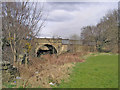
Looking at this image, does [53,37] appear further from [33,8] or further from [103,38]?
[103,38]

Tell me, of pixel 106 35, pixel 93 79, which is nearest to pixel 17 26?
pixel 93 79

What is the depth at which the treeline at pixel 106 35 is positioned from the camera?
26438 millimetres

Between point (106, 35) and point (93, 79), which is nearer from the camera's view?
point (93, 79)

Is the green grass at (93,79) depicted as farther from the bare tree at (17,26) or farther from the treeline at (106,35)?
the treeline at (106,35)

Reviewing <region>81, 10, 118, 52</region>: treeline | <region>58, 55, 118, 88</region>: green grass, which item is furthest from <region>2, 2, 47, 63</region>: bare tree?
<region>81, 10, 118, 52</region>: treeline

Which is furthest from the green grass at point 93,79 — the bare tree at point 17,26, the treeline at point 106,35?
the treeline at point 106,35

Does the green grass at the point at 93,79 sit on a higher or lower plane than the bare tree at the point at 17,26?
lower

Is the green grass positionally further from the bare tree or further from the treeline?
the treeline

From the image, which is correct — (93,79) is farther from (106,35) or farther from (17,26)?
(106,35)

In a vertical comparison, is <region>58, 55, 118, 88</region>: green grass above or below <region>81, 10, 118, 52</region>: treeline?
below

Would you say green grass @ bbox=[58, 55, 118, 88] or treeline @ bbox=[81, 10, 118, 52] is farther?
treeline @ bbox=[81, 10, 118, 52]

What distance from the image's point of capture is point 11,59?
722cm

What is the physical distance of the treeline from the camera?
2644cm

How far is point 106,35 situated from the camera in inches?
1152
